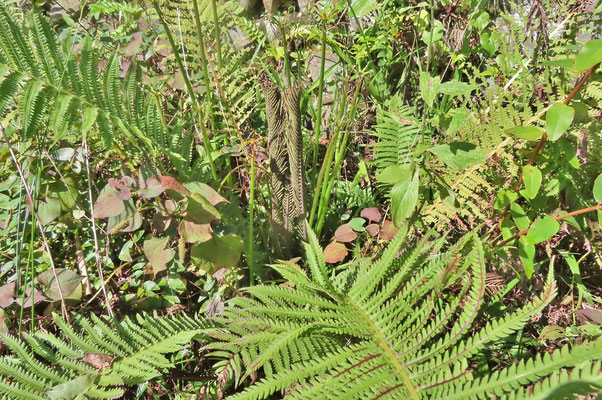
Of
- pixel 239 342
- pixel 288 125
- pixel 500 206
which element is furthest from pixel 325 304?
pixel 500 206

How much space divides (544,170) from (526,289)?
39 cm

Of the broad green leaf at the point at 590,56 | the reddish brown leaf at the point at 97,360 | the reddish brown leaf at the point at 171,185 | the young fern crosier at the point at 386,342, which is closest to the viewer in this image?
the young fern crosier at the point at 386,342

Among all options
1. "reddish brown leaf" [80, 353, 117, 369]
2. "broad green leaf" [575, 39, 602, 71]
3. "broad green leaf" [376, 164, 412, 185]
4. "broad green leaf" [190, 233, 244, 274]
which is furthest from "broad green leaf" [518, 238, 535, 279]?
"reddish brown leaf" [80, 353, 117, 369]

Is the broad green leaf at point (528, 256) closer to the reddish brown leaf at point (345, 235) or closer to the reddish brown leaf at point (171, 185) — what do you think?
the reddish brown leaf at point (345, 235)

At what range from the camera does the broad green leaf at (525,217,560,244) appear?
46.6 inches

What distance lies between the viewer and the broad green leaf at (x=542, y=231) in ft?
3.88

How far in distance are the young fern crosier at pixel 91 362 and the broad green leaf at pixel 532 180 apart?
958 millimetres

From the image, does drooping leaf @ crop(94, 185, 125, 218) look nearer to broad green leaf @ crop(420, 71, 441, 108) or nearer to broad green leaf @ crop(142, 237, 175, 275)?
broad green leaf @ crop(142, 237, 175, 275)

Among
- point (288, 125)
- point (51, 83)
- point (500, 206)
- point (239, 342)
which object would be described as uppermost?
point (51, 83)

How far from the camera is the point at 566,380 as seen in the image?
2.53 ft

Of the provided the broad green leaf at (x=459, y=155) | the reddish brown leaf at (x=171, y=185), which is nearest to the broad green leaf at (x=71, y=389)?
the reddish brown leaf at (x=171, y=185)

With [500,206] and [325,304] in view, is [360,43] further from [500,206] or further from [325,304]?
[325,304]

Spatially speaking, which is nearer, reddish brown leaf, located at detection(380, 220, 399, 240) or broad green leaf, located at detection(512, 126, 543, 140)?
broad green leaf, located at detection(512, 126, 543, 140)

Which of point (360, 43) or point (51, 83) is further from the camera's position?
point (360, 43)
